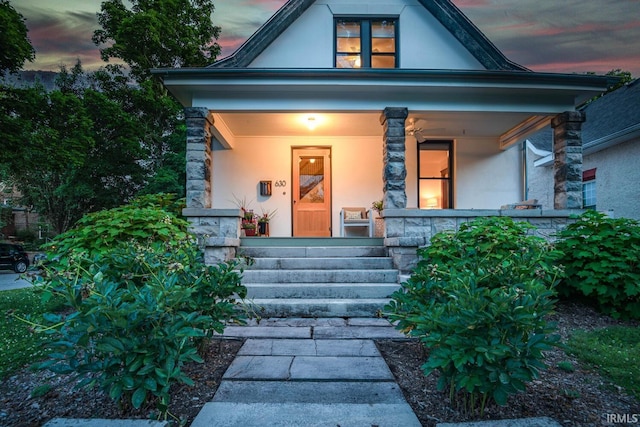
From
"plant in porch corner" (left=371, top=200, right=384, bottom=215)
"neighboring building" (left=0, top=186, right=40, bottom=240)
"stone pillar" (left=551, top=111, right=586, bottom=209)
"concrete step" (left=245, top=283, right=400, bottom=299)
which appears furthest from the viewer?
"neighboring building" (left=0, top=186, right=40, bottom=240)

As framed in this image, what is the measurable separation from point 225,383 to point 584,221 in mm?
4787

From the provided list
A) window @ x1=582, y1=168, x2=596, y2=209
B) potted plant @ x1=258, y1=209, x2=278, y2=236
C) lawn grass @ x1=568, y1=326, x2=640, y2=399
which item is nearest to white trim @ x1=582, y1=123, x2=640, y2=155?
window @ x1=582, y1=168, x2=596, y2=209

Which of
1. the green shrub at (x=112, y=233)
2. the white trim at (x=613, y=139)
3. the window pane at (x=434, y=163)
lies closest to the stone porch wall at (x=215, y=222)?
the green shrub at (x=112, y=233)

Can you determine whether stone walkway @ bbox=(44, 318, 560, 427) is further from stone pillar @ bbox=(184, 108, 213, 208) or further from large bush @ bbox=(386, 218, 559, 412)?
stone pillar @ bbox=(184, 108, 213, 208)

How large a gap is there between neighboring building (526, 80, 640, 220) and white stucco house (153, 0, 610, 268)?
2446 mm

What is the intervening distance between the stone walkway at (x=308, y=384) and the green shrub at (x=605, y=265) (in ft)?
8.13

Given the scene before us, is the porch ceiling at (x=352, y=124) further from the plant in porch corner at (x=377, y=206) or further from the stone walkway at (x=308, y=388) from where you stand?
the stone walkway at (x=308, y=388)

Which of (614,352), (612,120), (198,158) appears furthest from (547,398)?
(612,120)

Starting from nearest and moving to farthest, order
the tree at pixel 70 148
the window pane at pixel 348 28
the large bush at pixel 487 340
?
1. the large bush at pixel 487 340
2. the window pane at pixel 348 28
3. the tree at pixel 70 148

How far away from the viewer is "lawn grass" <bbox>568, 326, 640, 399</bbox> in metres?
2.46

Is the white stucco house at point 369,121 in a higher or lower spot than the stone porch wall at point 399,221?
higher

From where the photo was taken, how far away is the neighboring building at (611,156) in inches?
326

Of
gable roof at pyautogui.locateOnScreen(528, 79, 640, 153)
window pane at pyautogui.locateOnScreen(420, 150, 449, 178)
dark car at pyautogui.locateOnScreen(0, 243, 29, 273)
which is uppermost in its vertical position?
gable roof at pyautogui.locateOnScreen(528, 79, 640, 153)

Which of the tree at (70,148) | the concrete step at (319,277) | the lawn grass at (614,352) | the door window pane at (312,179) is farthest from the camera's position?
the tree at (70,148)
